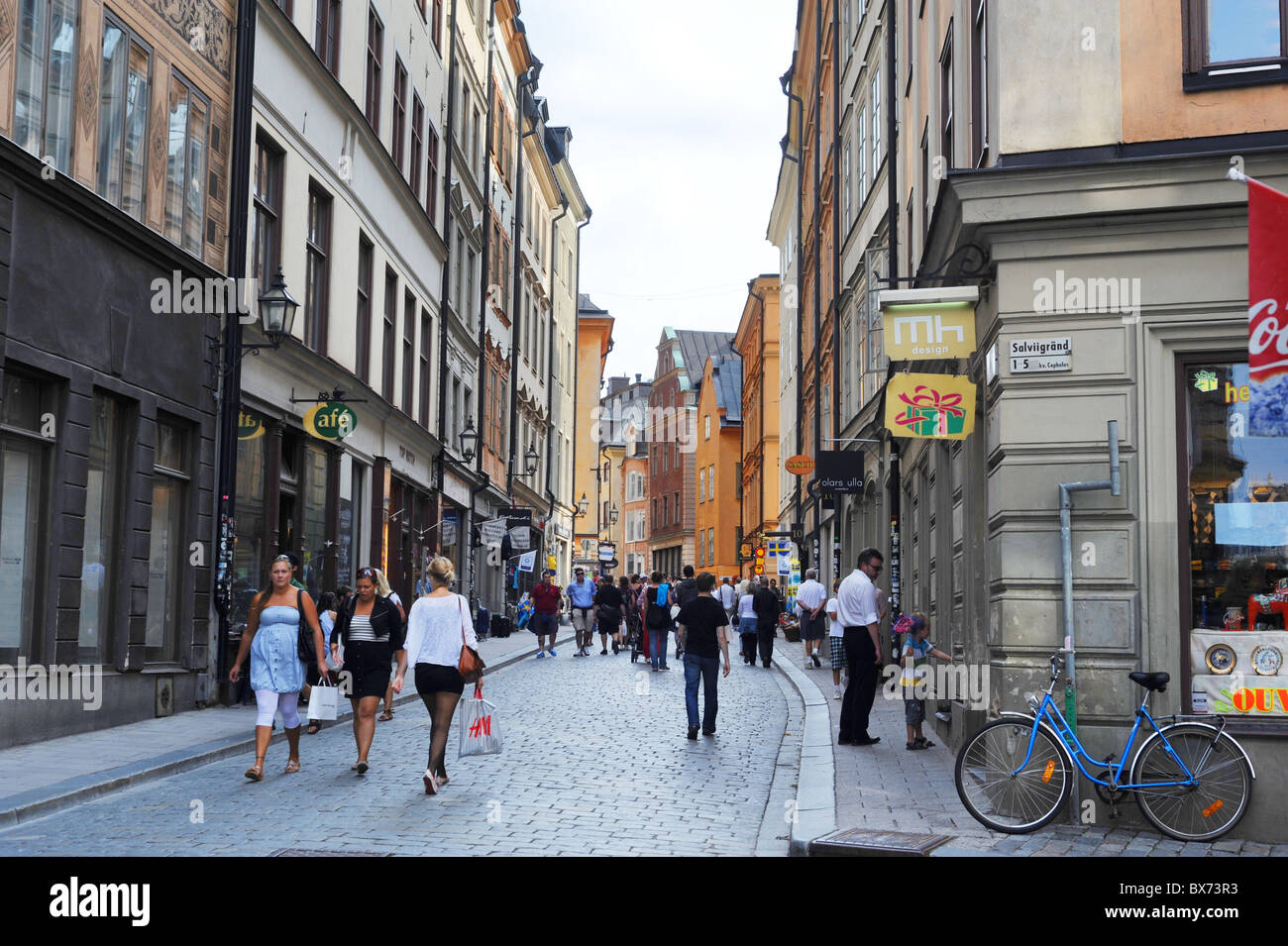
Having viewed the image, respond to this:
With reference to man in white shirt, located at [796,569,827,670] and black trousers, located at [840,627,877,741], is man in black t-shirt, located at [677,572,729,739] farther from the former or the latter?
man in white shirt, located at [796,569,827,670]

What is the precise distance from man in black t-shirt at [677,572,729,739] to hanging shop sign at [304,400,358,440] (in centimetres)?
699

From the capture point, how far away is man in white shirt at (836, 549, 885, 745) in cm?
1420

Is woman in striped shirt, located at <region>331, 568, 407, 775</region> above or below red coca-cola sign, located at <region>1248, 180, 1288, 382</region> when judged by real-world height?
below

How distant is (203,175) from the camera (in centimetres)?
1691

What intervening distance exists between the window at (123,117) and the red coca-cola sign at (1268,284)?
10.9 meters

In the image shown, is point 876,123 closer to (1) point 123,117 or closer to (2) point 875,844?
(1) point 123,117

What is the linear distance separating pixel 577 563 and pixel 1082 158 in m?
68.3

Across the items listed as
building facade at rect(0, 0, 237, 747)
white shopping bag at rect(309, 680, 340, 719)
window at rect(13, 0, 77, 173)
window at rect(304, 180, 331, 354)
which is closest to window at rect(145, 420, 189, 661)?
building facade at rect(0, 0, 237, 747)

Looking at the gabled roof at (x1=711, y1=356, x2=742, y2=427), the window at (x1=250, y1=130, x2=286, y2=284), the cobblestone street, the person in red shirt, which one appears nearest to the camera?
the cobblestone street

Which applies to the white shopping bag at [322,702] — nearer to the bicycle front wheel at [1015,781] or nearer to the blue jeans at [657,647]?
the bicycle front wheel at [1015,781]

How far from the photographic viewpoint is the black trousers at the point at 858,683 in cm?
1420

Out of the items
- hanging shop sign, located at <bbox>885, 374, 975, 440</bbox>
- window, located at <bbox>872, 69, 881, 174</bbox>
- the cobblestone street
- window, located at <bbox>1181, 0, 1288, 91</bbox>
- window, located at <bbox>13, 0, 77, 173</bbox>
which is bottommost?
the cobblestone street
